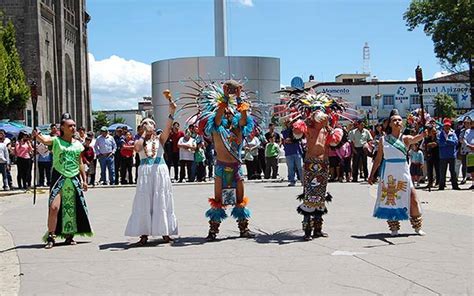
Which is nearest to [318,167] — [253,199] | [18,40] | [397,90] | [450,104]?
[253,199]

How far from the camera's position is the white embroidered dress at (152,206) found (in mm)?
8828

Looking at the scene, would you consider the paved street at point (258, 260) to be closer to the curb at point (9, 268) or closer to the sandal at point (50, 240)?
the curb at point (9, 268)

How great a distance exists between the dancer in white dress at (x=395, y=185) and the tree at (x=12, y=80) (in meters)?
37.1

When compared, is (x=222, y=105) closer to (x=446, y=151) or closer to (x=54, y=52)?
(x=446, y=151)

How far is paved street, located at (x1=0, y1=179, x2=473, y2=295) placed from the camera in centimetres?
625

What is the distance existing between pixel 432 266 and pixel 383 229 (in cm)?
292

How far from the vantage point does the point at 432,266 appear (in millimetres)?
6973

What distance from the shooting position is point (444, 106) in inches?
3078

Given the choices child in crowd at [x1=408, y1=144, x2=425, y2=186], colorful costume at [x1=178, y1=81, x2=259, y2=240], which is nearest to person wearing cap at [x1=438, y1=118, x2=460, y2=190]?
child in crowd at [x1=408, y1=144, x2=425, y2=186]

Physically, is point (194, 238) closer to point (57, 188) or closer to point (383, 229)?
point (57, 188)

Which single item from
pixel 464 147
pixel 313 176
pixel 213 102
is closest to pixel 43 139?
pixel 213 102

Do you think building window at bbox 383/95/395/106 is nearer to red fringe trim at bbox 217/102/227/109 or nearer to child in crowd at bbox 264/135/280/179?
child in crowd at bbox 264/135/280/179

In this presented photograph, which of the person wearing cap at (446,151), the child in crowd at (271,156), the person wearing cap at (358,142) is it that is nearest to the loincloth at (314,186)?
the person wearing cap at (446,151)

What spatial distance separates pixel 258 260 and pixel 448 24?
34258mm
